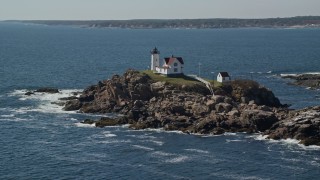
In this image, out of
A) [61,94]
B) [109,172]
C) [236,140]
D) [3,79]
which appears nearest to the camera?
[109,172]

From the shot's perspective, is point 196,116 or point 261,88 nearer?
point 196,116

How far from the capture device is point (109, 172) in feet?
239

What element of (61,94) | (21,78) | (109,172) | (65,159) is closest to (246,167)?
(109,172)

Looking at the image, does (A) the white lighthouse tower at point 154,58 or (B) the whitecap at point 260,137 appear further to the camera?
(A) the white lighthouse tower at point 154,58

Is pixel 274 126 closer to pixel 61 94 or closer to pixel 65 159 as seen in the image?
pixel 65 159

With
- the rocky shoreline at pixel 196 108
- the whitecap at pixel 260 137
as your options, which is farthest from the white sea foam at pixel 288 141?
the rocky shoreline at pixel 196 108

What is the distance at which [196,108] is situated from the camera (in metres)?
100

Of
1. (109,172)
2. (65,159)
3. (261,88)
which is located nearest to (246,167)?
(109,172)

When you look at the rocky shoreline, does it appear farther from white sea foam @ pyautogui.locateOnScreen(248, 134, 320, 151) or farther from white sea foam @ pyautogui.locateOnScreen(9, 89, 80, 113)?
white sea foam @ pyautogui.locateOnScreen(9, 89, 80, 113)

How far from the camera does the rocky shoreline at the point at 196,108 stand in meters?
90.9

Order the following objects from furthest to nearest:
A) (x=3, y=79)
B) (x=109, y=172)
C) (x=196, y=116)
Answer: (x=3, y=79) < (x=196, y=116) < (x=109, y=172)

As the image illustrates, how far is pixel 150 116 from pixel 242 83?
22.6 metres

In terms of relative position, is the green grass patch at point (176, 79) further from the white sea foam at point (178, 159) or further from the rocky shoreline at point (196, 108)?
the white sea foam at point (178, 159)

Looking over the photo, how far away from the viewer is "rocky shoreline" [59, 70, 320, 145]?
298 feet
